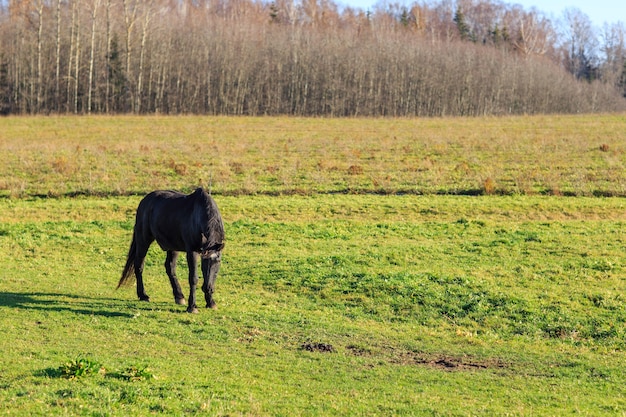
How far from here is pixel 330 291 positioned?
53.3ft

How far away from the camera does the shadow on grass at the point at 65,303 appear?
1364 centimetres

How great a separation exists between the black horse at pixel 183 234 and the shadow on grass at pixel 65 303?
2.75 ft

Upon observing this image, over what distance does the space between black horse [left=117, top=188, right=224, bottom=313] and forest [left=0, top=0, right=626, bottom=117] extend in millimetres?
62668

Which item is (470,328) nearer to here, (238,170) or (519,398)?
(519,398)

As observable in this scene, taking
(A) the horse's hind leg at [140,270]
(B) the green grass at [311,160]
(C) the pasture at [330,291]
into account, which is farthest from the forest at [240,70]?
(A) the horse's hind leg at [140,270]

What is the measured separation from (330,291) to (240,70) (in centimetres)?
7777

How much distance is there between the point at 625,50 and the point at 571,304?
157059 mm

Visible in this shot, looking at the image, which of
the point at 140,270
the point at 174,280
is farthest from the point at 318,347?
the point at 140,270

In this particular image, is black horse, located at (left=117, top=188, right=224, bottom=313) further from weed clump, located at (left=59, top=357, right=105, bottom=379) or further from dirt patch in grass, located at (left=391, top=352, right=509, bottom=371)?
weed clump, located at (left=59, top=357, right=105, bottom=379)

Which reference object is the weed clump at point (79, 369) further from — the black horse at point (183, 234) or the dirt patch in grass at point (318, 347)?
the black horse at point (183, 234)

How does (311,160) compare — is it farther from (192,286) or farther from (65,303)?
(192,286)

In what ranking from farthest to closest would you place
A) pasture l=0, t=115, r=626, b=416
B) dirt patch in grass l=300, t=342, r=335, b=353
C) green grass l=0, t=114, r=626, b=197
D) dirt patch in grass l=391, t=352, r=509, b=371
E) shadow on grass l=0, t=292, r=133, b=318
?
green grass l=0, t=114, r=626, b=197
shadow on grass l=0, t=292, r=133, b=318
dirt patch in grass l=300, t=342, r=335, b=353
dirt patch in grass l=391, t=352, r=509, b=371
pasture l=0, t=115, r=626, b=416

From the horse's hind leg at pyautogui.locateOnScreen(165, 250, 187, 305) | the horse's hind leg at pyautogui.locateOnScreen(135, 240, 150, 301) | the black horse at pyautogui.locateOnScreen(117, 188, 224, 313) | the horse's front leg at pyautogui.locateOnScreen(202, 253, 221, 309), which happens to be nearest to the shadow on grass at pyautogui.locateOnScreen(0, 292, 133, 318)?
the horse's hind leg at pyautogui.locateOnScreen(135, 240, 150, 301)

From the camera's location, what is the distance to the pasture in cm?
934
